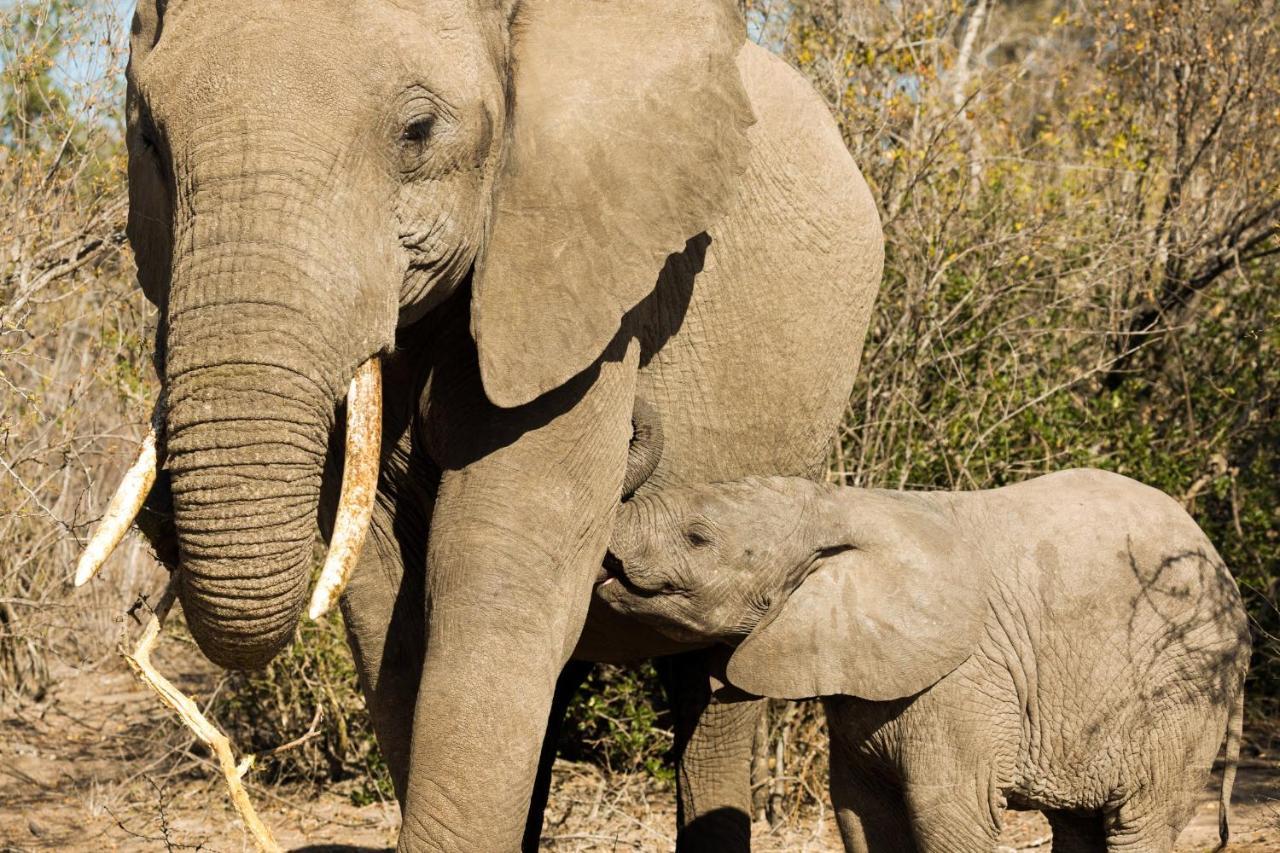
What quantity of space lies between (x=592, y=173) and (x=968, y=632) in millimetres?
1281

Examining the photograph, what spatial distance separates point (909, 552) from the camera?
12.9 feet

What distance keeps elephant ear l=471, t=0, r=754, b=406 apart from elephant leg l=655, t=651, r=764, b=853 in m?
1.62

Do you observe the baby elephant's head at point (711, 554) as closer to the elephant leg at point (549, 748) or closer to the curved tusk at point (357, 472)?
the curved tusk at point (357, 472)

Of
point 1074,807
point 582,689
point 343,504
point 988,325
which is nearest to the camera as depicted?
point 343,504

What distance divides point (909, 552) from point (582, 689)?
2.25m

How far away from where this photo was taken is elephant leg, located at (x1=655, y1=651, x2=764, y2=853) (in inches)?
191

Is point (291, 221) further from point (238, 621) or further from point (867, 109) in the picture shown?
point (867, 109)

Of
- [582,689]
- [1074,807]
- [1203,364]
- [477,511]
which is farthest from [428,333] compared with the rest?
[1203,364]

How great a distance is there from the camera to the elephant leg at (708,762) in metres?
4.84

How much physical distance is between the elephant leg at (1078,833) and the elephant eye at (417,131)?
7.25 ft

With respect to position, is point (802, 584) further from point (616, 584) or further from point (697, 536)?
point (616, 584)

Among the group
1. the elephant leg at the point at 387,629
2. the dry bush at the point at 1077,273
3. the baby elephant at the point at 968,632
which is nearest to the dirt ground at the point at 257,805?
the dry bush at the point at 1077,273

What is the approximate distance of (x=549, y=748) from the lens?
479 cm

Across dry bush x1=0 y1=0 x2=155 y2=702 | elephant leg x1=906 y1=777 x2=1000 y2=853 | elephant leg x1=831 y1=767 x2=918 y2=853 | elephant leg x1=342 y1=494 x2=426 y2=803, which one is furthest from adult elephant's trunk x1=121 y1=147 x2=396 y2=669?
dry bush x1=0 y1=0 x2=155 y2=702
